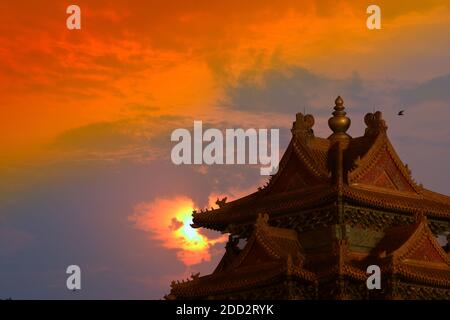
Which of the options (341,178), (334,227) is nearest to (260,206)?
(334,227)

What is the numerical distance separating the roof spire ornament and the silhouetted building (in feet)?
0.14

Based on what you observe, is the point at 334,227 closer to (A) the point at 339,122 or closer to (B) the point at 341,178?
(B) the point at 341,178

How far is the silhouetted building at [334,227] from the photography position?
55.2m

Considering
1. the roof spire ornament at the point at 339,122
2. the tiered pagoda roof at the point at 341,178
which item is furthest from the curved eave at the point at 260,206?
the roof spire ornament at the point at 339,122

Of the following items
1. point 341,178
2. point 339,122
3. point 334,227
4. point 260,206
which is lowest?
point 334,227

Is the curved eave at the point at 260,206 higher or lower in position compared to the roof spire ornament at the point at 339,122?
lower

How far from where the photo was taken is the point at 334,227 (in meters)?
57.5

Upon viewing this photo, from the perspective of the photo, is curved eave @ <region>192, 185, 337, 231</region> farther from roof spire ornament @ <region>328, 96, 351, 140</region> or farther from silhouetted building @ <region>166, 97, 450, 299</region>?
roof spire ornament @ <region>328, 96, 351, 140</region>

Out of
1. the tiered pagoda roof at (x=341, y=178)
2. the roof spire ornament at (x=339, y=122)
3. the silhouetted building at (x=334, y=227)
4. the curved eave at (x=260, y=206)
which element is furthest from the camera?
the roof spire ornament at (x=339, y=122)

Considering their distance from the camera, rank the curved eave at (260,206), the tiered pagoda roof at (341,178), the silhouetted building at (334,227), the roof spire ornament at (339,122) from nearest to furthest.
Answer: the silhouetted building at (334,227)
the curved eave at (260,206)
the tiered pagoda roof at (341,178)
the roof spire ornament at (339,122)

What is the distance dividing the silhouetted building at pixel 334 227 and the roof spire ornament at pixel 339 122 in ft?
0.14

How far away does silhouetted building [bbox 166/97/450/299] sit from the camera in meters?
55.2

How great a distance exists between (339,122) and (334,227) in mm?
5726

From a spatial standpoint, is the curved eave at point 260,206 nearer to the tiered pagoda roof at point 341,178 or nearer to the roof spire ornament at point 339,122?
the tiered pagoda roof at point 341,178
